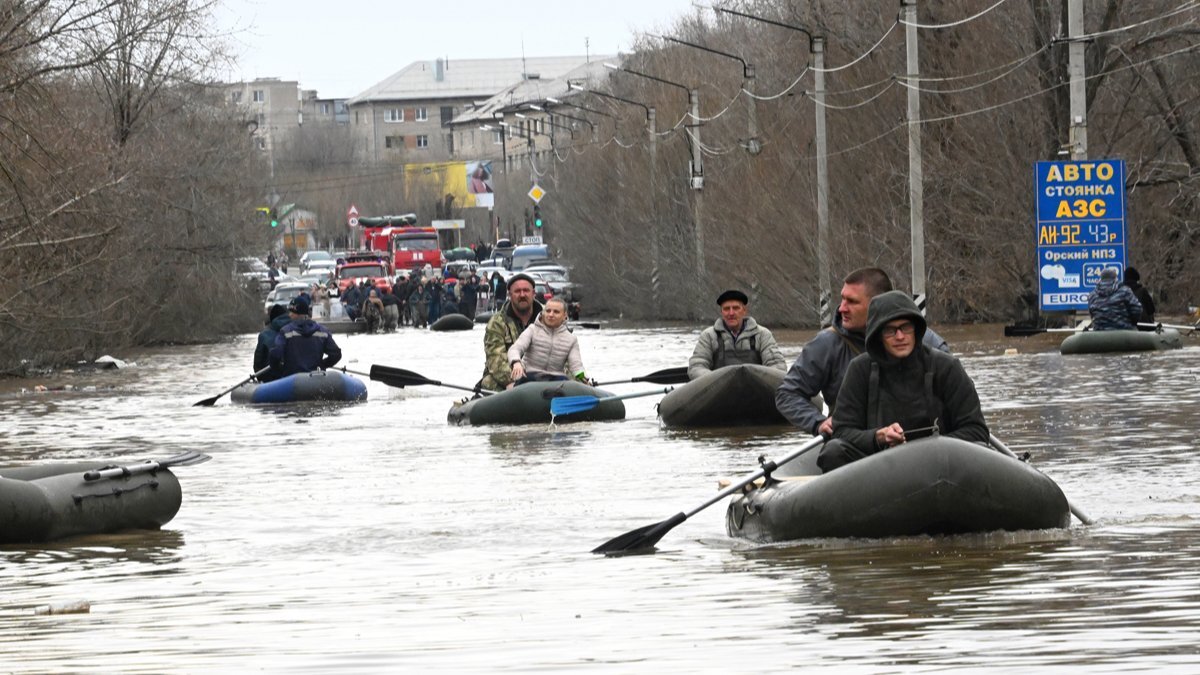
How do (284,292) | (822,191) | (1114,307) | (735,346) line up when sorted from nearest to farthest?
(735,346), (1114,307), (822,191), (284,292)

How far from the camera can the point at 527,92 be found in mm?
182375

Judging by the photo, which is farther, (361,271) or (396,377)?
(361,271)

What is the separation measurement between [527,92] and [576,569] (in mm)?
171311

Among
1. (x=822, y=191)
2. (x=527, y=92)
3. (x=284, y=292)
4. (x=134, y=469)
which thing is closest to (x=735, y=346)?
(x=134, y=469)

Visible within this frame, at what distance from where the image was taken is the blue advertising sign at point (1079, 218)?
37.5 m

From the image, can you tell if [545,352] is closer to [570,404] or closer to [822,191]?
[570,404]

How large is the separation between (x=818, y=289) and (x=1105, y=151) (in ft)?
26.9

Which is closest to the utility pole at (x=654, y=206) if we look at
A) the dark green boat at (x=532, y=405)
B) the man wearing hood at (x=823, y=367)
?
the dark green boat at (x=532, y=405)

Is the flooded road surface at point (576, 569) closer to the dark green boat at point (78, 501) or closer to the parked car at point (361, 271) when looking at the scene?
the dark green boat at point (78, 501)

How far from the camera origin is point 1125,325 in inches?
1356

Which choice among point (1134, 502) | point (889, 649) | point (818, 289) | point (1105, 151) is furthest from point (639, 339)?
point (889, 649)

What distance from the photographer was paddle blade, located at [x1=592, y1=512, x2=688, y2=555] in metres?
13.0

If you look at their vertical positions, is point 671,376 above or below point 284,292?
below

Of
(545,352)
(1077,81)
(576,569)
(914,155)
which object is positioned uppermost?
(1077,81)
